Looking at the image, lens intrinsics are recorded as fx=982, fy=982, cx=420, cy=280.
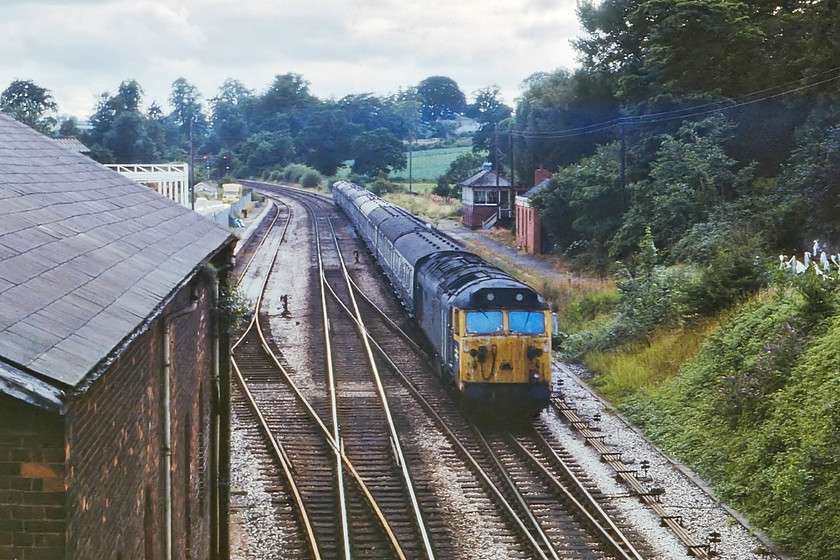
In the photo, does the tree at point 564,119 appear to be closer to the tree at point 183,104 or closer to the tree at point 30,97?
the tree at point 30,97

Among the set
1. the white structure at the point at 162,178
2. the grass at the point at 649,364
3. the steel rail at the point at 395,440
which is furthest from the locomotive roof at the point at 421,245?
the white structure at the point at 162,178

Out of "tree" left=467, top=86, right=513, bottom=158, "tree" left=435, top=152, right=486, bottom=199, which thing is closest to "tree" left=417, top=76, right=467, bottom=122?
"tree" left=467, top=86, right=513, bottom=158

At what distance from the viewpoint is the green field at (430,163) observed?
9906 centimetres

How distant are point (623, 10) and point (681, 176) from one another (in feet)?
45.1

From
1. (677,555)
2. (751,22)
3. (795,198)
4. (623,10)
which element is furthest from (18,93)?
(677,555)

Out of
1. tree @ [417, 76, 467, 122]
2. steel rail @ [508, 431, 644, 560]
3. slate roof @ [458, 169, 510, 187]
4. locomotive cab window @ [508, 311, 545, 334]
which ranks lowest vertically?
steel rail @ [508, 431, 644, 560]

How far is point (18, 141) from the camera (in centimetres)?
964

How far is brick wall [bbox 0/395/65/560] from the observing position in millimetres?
4449

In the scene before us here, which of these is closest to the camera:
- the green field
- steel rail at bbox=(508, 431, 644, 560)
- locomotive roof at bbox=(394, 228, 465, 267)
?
steel rail at bbox=(508, 431, 644, 560)

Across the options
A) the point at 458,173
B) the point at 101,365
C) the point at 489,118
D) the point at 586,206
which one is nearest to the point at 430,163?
the point at 489,118

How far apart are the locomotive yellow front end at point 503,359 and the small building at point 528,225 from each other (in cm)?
2532

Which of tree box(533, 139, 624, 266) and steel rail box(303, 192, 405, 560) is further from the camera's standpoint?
tree box(533, 139, 624, 266)

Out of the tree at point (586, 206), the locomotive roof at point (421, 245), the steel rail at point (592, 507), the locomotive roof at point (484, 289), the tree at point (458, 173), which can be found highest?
the tree at point (458, 173)

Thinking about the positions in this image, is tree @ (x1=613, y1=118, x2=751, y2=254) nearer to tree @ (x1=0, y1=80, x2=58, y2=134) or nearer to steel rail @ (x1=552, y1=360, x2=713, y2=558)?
steel rail @ (x1=552, y1=360, x2=713, y2=558)
